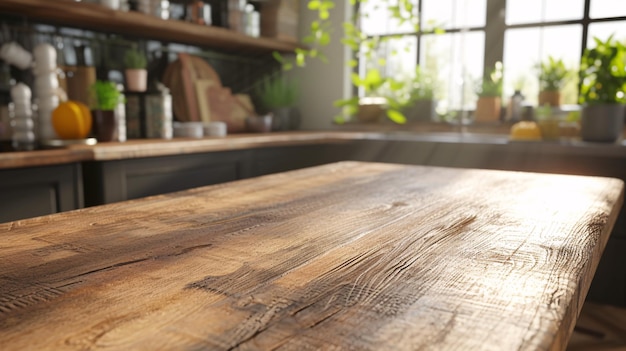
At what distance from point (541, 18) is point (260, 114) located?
1956 millimetres

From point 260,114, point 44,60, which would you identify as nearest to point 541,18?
point 260,114

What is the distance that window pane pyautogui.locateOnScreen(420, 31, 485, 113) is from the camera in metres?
3.37

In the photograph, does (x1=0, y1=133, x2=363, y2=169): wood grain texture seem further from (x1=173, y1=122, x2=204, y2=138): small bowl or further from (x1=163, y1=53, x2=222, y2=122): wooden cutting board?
(x1=163, y1=53, x2=222, y2=122): wooden cutting board

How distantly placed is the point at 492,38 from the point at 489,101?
436 mm

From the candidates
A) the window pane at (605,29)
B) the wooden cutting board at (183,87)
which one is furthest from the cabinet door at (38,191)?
the window pane at (605,29)

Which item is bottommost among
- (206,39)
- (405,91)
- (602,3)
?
(405,91)

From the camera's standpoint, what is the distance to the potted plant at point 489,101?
3.21 m

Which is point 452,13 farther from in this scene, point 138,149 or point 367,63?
point 138,149

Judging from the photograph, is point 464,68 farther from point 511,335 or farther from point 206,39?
point 511,335

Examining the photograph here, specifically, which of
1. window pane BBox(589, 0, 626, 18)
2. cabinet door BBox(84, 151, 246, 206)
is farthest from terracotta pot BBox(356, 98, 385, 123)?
window pane BBox(589, 0, 626, 18)

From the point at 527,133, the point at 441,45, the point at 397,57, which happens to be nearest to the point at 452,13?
the point at 441,45

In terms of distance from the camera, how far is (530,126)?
2467 mm

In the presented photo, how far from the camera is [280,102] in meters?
3.62

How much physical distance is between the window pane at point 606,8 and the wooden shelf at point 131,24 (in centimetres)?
190
